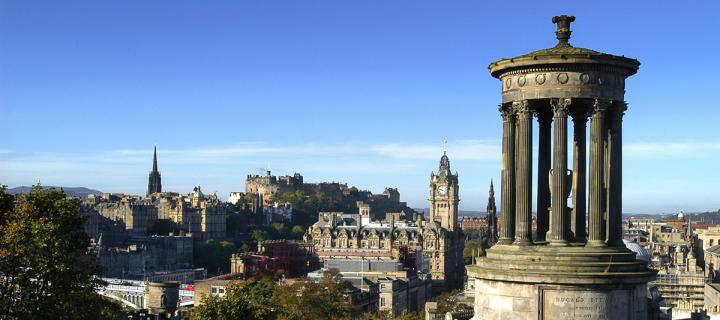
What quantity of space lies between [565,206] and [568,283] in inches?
63.2

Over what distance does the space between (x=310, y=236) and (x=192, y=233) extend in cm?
3123

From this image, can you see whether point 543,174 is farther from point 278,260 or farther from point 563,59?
point 278,260

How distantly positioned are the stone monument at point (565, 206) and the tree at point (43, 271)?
14.5 m

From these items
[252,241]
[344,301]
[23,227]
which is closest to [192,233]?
[252,241]

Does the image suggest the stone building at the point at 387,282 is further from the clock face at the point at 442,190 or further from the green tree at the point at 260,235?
the green tree at the point at 260,235

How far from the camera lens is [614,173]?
21.9 metres

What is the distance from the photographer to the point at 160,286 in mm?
69625

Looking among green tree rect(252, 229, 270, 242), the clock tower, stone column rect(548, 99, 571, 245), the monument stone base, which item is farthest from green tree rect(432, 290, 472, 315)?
green tree rect(252, 229, 270, 242)

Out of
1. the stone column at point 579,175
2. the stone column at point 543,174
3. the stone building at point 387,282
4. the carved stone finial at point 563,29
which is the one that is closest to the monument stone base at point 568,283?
the stone column at point 579,175

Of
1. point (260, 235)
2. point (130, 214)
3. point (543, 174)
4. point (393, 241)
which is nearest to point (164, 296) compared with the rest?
point (543, 174)

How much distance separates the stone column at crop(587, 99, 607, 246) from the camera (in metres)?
21.3

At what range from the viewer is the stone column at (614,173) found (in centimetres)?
2180

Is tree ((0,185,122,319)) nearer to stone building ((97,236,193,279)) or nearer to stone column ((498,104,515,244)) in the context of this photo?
stone column ((498,104,515,244))

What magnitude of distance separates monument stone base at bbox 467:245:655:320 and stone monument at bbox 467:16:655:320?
0.06 feet
